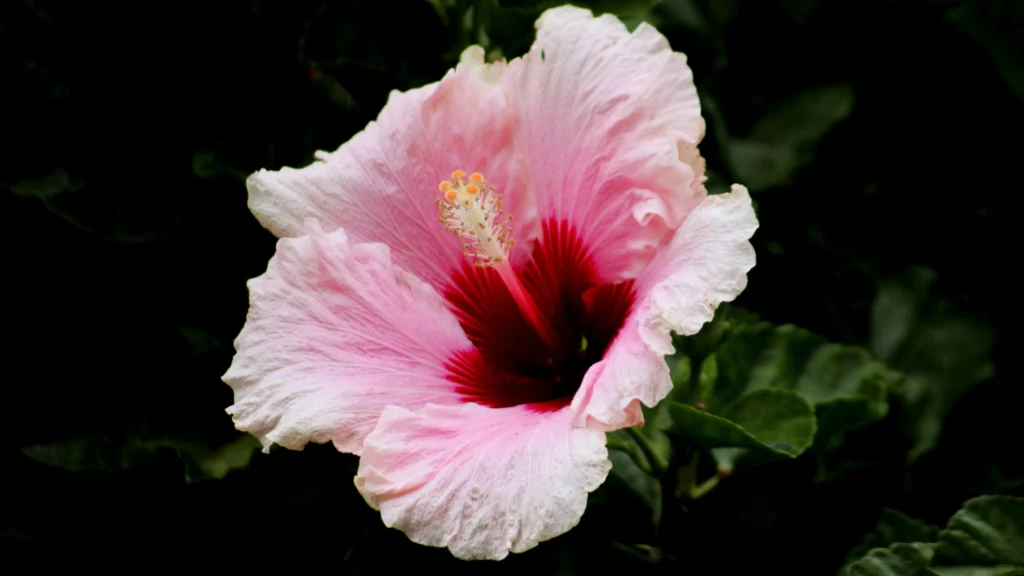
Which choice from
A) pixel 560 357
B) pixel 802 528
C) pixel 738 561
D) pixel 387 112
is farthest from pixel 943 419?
pixel 387 112

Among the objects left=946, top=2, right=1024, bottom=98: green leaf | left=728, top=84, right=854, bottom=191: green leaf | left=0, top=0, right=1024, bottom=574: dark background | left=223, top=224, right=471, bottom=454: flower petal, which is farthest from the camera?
left=728, top=84, right=854, bottom=191: green leaf

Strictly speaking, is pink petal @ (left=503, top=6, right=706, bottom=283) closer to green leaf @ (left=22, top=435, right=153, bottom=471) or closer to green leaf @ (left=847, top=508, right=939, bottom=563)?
green leaf @ (left=847, top=508, right=939, bottom=563)

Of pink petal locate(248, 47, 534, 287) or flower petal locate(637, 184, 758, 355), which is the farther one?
pink petal locate(248, 47, 534, 287)

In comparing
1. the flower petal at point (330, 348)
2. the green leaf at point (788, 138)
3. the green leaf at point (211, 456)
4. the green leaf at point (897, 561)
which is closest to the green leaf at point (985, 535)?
the green leaf at point (897, 561)

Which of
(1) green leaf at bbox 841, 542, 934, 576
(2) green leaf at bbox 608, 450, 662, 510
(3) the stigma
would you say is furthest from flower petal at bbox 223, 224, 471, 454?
(1) green leaf at bbox 841, 542, 934, 576

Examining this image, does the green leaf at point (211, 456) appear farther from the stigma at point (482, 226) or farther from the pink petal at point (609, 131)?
the pink petal at point (609, 131)

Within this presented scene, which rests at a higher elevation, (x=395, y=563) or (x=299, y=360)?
(x=299, y=360)

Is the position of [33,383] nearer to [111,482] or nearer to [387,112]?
[111,482]
